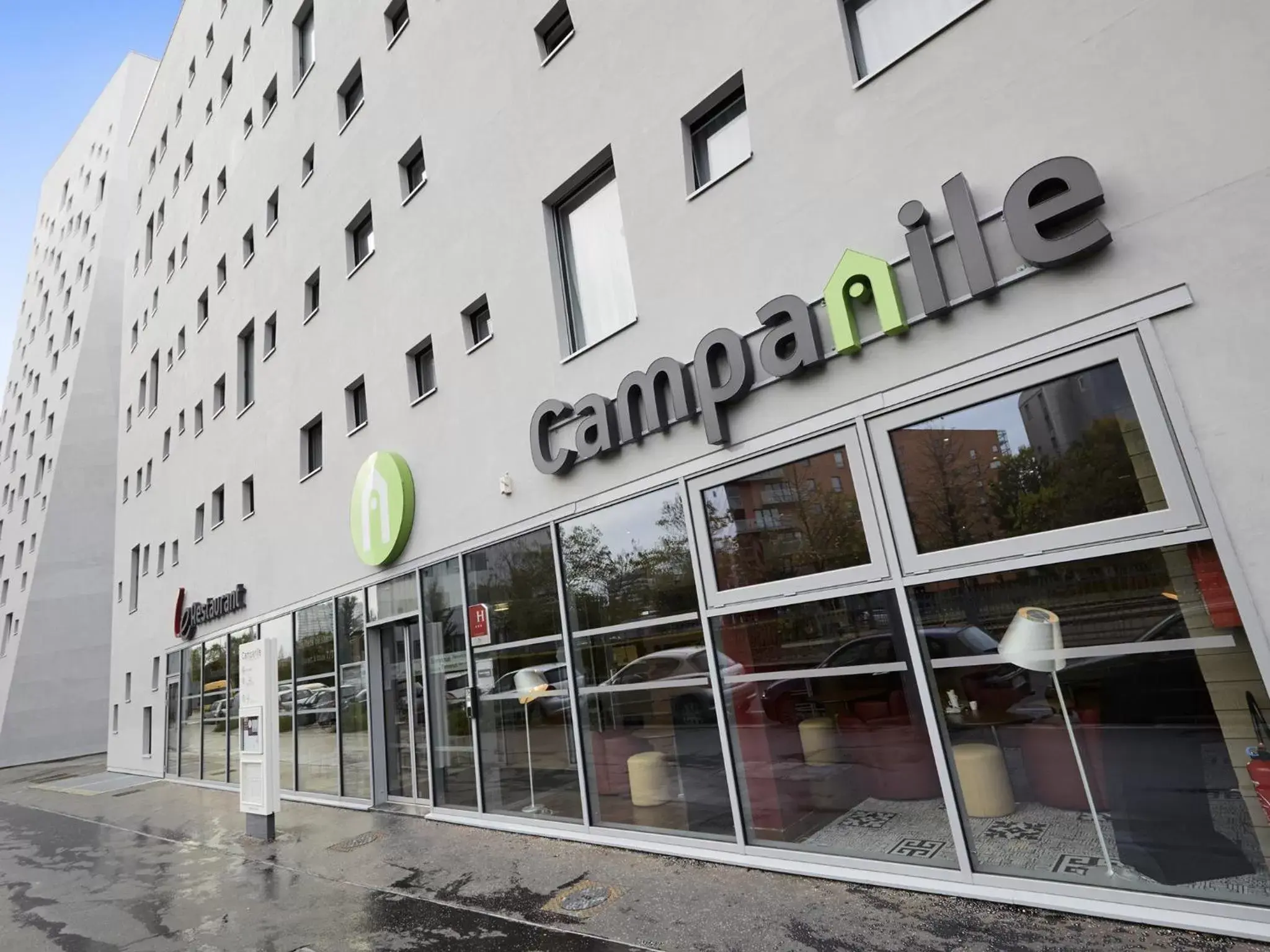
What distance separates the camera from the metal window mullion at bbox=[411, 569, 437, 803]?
9305 millimetres

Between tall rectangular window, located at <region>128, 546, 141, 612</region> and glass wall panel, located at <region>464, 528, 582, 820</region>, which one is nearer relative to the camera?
glass wall panel, located at <region>464, 528, 582, 820</region>

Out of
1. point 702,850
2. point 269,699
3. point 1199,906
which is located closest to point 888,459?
point 1199,906

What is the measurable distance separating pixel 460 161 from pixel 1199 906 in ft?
33.8

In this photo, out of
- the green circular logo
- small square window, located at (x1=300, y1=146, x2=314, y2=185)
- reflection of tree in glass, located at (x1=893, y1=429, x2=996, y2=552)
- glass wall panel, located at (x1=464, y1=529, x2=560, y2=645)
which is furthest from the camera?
small square window, located at (x1=300, y1=146, x2=314, y2=185)

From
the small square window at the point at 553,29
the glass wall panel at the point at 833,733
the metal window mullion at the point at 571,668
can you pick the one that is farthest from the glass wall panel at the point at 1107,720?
the small square window at the point at 553,29

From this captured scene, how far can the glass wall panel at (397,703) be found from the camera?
1009 cm

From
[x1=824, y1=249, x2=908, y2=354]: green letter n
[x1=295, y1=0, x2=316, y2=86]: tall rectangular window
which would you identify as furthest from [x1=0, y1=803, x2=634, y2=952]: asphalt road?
[x1=295, y1=0, x2=316, y2=86]: tall rectangular window

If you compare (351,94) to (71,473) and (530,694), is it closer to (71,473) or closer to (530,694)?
(530,694)

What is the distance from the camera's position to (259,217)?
1554 centimetres

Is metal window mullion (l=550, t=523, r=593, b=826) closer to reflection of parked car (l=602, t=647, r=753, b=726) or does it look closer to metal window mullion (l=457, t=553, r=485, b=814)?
reflection of parked car (l=602, t=647, r=753, b=726)

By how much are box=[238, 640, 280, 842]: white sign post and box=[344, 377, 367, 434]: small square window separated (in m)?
3.79

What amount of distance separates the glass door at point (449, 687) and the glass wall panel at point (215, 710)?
802cm

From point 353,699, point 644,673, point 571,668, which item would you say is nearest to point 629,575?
point 644,673

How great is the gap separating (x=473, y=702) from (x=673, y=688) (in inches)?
132
